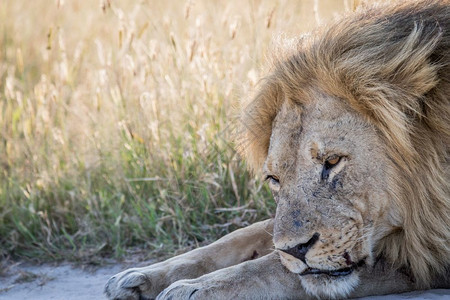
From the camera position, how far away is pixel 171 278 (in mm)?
3422

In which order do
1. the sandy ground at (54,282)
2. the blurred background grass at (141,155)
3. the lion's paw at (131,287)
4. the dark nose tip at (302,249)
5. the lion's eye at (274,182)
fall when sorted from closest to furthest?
A: the dark nose tip at (302,249)
the lion's eye at (274,182)
the lion's paw at (131,287)
the sandy ground at (54,282)
the blurred background grass at (141,155)

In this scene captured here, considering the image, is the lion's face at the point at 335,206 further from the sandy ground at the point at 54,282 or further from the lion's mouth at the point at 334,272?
the sandy ground at the point at 54,282

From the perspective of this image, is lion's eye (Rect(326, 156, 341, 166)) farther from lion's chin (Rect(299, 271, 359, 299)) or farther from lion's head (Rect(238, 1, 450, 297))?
lion's chin (Rect(299, 271, 359, 299))

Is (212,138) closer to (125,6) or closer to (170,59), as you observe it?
(170,59)

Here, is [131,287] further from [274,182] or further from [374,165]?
[374,165]

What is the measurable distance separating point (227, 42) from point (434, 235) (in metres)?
3.18

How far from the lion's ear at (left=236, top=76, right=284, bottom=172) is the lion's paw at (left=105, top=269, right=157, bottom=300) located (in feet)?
2.63

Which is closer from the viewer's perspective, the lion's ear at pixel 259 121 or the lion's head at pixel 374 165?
the lion's head at pixel 374 165

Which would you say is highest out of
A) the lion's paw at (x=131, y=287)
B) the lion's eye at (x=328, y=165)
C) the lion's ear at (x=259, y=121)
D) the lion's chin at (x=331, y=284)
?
the lion's ear at (x=259, y=121)

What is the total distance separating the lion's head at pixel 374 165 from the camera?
9.41ft

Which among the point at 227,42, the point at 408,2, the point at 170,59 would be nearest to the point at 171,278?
the point at 408,2

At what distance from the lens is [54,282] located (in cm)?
420

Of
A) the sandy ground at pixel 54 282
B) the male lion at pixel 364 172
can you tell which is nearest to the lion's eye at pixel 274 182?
the male lion at pixel 364 172

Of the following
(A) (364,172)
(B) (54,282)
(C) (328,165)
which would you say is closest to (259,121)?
(C) (328,165)
